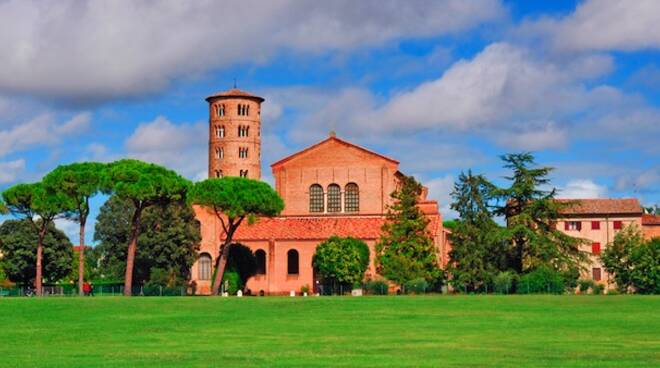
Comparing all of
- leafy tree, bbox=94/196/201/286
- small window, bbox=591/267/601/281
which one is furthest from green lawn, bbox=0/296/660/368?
small window, bbox=591/267/601/281

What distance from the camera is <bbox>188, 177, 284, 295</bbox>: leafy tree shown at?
2544 inches

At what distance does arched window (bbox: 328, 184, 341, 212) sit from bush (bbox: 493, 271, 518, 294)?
19.1m

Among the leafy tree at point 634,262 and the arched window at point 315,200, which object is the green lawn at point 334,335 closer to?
the leafy tree at point 634,262

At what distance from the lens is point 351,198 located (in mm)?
77750

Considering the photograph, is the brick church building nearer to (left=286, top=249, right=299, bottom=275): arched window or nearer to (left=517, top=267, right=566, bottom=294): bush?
(left=286, top=249, right=299, bottom=275): arched window

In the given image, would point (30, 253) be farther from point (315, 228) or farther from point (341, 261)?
point (341, 261)

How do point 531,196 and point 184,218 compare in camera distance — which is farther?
point 184,218

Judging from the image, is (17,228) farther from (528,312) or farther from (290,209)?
(528,312)

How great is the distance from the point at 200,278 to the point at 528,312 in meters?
44.4

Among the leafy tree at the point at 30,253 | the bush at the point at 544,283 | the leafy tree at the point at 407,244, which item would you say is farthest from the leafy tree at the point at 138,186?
the bush at the point at 544,283

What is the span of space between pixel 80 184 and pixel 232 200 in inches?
389

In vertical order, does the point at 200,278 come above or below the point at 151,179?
below

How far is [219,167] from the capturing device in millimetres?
90500

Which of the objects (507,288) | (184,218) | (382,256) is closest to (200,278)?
(184,218)
